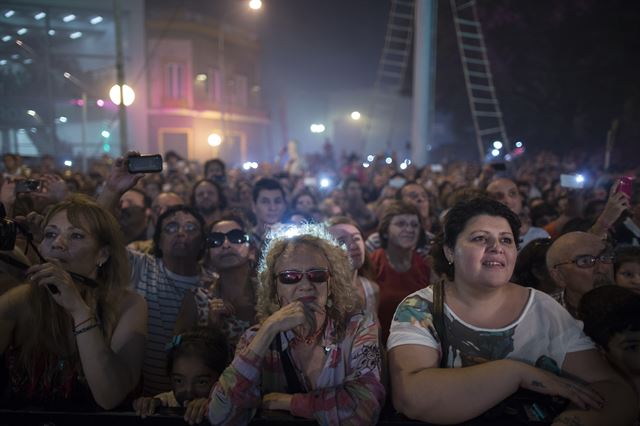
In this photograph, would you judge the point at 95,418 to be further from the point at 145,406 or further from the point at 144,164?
the point at 144,164

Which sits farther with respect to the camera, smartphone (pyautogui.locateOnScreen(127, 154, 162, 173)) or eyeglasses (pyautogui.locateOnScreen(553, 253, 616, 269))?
smartphone (pyautogui.locateOnScreen(127, 154, 162, 173))

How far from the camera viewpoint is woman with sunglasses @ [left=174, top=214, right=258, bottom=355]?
3.67 metres

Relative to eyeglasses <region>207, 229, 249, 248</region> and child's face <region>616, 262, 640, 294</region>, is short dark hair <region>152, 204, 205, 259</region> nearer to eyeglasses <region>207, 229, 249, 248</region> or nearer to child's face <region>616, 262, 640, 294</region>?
eyeglasses <region>207, 229, 249, 248</region>

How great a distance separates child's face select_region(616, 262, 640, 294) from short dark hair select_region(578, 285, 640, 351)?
2.93 feet

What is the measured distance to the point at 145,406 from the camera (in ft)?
8.36

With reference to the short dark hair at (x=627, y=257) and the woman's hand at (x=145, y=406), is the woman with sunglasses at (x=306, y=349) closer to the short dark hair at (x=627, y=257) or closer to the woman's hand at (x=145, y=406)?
the woman's hand at (x=145, y=406)

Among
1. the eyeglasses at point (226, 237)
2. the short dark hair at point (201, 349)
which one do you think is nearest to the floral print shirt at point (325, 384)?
the short dark hair at point (201, 349)

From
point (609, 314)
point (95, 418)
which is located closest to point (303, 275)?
point (95, 418)

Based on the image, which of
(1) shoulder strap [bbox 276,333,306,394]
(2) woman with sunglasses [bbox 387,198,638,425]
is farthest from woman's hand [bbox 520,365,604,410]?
(1) shoulder strap [bbox 276,333,306,394]

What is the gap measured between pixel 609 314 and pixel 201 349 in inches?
85.7

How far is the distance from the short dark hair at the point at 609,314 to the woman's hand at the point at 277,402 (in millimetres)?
1591

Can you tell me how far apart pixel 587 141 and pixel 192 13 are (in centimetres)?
2358

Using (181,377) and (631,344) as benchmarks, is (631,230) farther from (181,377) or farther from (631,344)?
(181,377)

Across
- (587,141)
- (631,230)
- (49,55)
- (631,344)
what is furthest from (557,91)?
(631,344)
